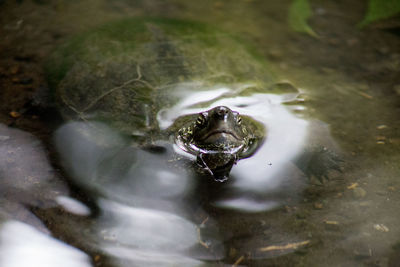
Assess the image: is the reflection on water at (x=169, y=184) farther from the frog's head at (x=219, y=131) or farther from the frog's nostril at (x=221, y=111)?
the frog's nostril at (x=221, y=111)

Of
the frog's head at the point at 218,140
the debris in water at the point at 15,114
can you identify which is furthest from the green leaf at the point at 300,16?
the debris in water at the point at 15,114

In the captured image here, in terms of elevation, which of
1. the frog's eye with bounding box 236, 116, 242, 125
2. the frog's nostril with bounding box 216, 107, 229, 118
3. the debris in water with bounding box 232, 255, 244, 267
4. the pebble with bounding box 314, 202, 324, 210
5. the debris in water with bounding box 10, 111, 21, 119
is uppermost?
the frog's nostril with bounding box 216, 107, 229, 118

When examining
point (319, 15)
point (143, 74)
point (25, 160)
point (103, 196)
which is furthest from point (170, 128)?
point (319, 15)

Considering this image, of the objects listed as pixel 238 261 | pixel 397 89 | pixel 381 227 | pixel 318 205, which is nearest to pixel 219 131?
pixel 318 205

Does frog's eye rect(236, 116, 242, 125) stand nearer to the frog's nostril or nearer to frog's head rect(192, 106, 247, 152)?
frog's head rect(192, 106, 247, 152)

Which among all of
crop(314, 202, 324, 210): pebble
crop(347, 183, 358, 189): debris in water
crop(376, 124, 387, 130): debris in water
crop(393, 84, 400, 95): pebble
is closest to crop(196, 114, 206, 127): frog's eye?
crop(314, 202, 324, 210): pebble

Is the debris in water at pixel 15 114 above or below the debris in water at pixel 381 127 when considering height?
below

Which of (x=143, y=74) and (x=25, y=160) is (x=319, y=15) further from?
(x=25, y=160)
